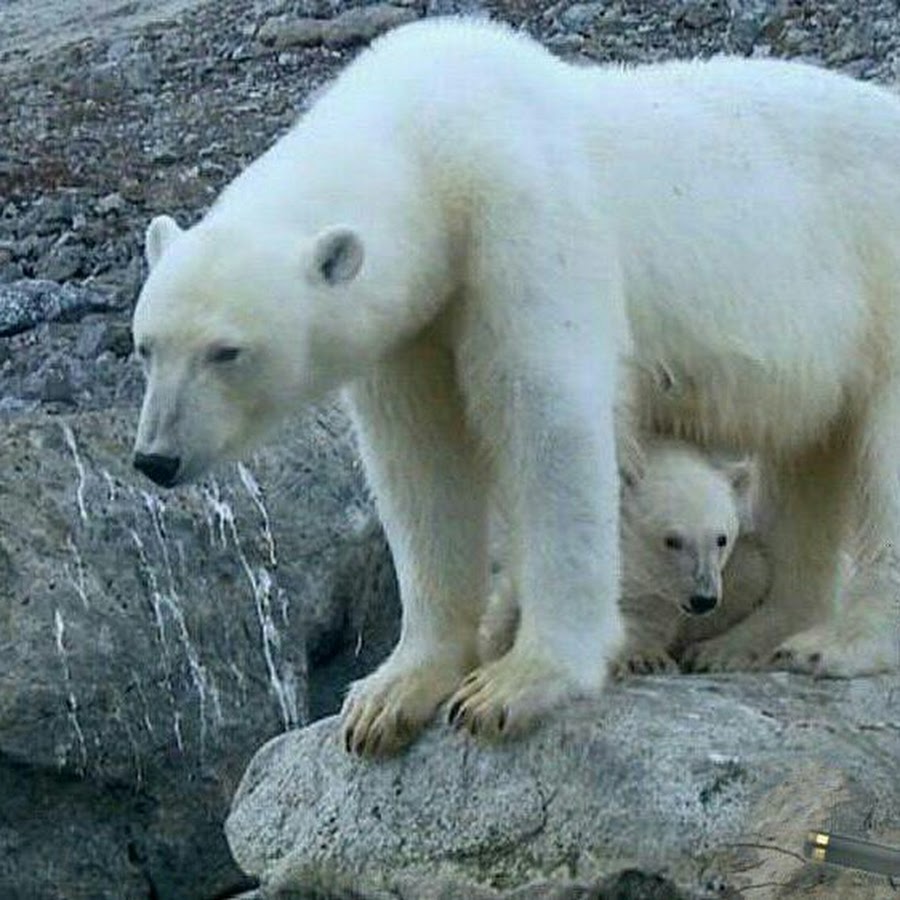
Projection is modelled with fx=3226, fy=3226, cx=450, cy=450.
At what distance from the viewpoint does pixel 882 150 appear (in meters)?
6.89

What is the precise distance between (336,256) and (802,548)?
1.60m

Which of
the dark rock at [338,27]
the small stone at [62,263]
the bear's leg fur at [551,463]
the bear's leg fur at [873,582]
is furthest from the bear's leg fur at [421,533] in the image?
the dark rock at [338,27]

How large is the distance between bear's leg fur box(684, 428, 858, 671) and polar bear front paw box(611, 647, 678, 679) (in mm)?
50

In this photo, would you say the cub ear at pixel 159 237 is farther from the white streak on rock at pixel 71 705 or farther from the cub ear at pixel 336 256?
the white streak on rock at pixel 71 705

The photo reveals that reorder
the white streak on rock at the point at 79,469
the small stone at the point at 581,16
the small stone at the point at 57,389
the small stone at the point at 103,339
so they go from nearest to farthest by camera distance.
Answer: the white streak on rock at the point at 79,469 → the small stone at the point at 57,389 → the small stone at the point at 103,339 → the small stone at the point at 581,16

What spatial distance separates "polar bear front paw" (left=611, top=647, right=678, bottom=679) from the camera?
6.86 metres

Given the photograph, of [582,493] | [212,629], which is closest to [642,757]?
[582,493]

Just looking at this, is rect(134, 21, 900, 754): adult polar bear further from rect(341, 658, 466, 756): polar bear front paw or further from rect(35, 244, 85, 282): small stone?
rect(35, 244, 85, 282): small stone

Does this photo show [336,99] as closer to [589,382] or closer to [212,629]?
[589,382]

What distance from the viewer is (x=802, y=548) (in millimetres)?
7109

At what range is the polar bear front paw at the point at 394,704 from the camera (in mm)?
6520

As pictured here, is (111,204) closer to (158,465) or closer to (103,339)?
(103,339)

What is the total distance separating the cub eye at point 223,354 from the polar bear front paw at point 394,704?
0.93 m

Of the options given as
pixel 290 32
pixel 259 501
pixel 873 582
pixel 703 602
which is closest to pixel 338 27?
pixel 290 32
